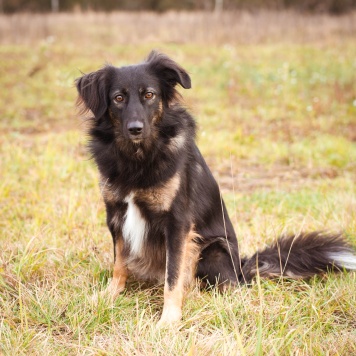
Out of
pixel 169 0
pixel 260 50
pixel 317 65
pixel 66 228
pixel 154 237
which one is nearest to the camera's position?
pixel 154 237

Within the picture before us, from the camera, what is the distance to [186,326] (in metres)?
2.72

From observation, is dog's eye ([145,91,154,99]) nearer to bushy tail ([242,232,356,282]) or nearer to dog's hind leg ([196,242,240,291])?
dog's hind leg ([196,242,240,291])

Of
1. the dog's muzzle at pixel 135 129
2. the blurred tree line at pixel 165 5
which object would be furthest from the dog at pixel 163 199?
the blurred tree line at pixel 165 5

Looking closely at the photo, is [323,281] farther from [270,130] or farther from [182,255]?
[270,130]

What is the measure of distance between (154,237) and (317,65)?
9.92m

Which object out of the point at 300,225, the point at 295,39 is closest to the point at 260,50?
the point at 295,39

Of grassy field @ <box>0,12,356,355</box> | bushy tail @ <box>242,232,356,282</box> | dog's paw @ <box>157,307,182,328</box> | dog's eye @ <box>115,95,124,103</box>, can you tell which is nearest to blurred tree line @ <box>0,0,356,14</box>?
grassy field @ <box>0,12,356,355</box>

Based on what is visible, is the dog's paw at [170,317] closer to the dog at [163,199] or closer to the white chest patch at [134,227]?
the dog at [163,199]

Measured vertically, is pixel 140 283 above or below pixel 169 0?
below

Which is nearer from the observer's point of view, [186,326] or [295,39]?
[186,326]

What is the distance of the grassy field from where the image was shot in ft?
8.26

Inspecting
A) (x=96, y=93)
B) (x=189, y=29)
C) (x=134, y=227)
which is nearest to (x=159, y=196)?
(x=134, y=227)

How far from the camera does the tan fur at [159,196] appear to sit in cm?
279

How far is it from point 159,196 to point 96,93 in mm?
745
